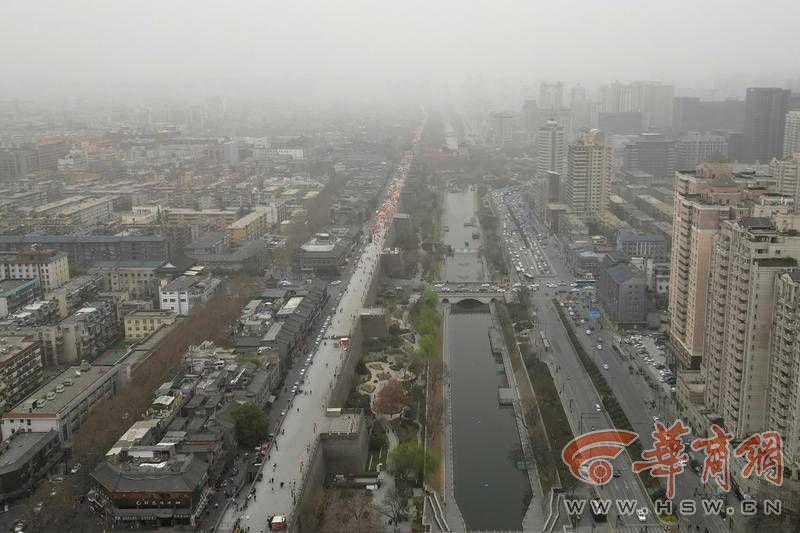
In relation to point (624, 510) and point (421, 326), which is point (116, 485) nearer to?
point (624, 510)

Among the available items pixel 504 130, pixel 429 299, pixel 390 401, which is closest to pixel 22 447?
pixel 390 401

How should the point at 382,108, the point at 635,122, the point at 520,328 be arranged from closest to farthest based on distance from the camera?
the point at 520,328, the point at 635,122, the point at 382,108

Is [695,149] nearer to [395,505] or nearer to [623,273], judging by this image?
[623,273]

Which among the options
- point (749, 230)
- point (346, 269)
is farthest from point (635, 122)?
point (749, 230)

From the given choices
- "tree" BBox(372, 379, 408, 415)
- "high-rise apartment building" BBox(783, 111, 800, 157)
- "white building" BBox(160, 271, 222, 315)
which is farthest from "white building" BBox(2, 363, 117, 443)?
"high-rise apartment building" BBox(783, 111, 800, 157)

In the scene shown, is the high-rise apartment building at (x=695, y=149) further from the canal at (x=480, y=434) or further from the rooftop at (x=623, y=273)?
the canal at (x=480, y=434)

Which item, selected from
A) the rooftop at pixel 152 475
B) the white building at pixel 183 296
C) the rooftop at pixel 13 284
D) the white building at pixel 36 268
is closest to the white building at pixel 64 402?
the rooftop at pixel 152 475
